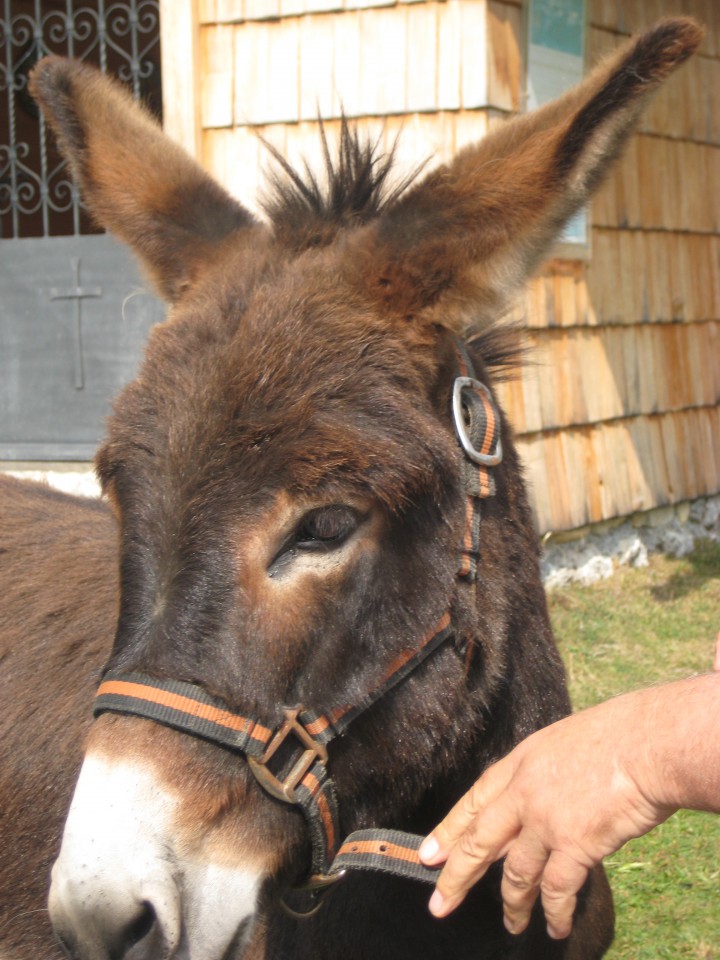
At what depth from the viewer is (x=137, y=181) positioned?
2.59 m

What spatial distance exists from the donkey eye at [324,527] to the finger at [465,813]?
1.59 ft

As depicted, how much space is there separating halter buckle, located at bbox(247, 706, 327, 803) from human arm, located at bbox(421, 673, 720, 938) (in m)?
0.32

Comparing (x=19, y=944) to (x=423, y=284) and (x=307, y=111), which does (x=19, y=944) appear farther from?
(x=307, y=111)

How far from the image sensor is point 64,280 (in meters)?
7.02

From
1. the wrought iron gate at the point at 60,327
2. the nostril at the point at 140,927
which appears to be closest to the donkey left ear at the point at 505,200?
the nostril at the point at 140,927

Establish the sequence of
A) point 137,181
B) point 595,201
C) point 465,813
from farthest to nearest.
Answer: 1. point 595,201
2. point 137,181
3. point 465,813

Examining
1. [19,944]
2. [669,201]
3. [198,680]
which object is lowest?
[19,944]

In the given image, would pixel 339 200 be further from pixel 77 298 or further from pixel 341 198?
pixel 77 298

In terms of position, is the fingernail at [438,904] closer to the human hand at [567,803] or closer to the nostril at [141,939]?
the human hand at [567,803]

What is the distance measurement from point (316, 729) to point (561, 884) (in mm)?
514

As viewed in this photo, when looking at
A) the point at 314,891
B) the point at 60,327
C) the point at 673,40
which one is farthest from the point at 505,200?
the point at 60,327

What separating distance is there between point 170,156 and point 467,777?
164cm

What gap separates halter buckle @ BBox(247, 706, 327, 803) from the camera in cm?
184

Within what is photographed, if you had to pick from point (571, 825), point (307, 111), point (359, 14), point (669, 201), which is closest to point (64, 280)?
point (307, 111)
